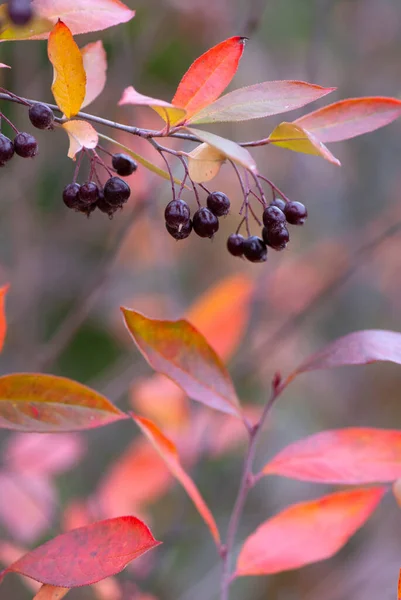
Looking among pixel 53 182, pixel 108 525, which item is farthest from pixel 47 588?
pixel 53 182

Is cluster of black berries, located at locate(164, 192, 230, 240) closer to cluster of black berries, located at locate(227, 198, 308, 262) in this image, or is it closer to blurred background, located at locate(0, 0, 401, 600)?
cluster of black berries, located at locate(227, 198, 308, 262)

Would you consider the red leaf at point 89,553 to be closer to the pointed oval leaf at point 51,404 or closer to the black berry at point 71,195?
the pointed oval leaf at point 51,404

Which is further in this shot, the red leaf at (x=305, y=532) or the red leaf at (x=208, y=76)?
the red leaf at (x=305, y=532)

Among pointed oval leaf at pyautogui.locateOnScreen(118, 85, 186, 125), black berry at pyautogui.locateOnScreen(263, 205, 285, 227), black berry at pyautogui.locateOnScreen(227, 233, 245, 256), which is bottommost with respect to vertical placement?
black berry at pyautogui.locateOnScreen(227, 233, 245, 256)

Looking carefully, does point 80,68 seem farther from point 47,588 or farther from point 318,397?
point 318,397

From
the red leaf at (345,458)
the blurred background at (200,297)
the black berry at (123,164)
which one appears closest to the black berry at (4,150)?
the black berry at (123,164)

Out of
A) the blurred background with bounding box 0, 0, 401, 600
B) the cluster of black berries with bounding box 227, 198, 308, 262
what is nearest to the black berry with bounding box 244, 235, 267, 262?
the cluster of black berries with bounding box 227, 198, 308, 262
